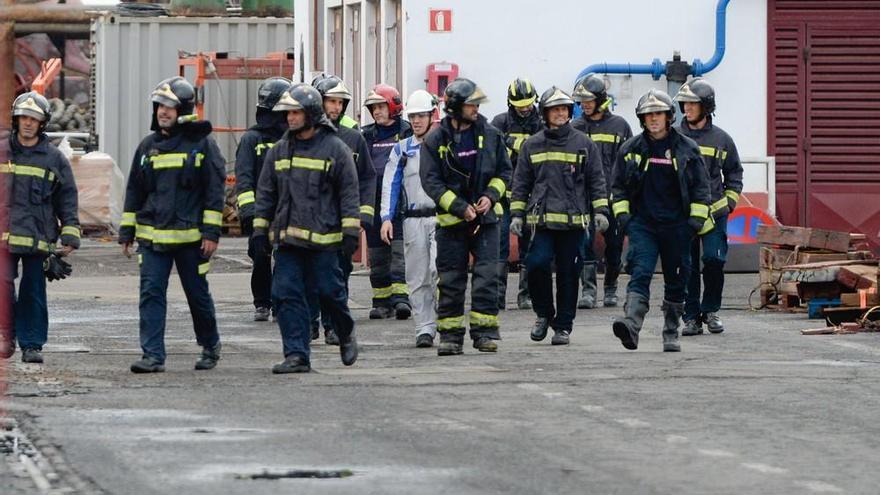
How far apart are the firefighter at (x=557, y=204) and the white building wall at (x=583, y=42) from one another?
7269mm

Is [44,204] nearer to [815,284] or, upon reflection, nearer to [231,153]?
[815,284]

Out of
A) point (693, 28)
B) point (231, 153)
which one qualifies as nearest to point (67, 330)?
point (693, 28)

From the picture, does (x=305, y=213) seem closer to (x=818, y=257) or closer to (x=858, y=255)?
(x=818, y=257)

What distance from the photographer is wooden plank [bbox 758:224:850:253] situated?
1627 centimetres

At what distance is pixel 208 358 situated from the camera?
11.9m

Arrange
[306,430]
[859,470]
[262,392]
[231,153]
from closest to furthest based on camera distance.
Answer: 1. [859,470]
2. [306,430]
3. [262,392]
4. [231,153]

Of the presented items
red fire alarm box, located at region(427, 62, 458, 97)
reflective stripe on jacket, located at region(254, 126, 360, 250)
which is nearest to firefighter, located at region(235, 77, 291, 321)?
reflective stripe on jacket, located at region(254, 126, 360, 250)

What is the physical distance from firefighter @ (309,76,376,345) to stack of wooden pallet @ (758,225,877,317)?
3669 millimetres

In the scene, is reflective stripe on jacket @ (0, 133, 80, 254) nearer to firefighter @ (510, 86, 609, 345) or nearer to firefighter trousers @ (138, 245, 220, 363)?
firefighter trousers @ (138, 245, 220, 363)

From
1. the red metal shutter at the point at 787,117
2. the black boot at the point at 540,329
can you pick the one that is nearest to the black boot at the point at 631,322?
the black boot at the point at 540,329

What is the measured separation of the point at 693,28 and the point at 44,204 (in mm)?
10846

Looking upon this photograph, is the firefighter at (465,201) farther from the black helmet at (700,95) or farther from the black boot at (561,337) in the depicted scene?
the black helmet at (700,95)

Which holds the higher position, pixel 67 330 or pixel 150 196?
pixel 150 196

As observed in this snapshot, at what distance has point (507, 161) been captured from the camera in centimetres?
1302
